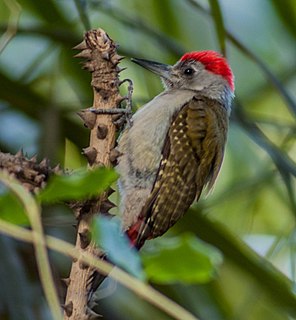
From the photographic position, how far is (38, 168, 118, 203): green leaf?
0.87m

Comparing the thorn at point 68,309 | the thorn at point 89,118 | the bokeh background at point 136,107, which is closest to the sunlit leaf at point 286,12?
the bokeh background at point 136,107

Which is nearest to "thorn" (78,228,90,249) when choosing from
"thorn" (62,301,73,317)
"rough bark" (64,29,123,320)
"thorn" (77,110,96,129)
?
"rough bark" (64,29,123,320)

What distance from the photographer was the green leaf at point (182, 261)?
0.83 metres

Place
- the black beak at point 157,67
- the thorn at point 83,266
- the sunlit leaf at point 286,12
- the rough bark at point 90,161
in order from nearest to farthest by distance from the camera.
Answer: the rough bark at point 90,161, the thorn at point 83,266, the black beak at point 157,67, the sunlit leaf at point 286,12

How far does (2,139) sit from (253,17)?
6.82 ft

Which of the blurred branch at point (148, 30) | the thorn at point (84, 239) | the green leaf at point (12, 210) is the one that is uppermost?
the blurred branch at point (148, 30)

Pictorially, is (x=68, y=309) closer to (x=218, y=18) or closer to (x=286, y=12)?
(x=218, y=18)

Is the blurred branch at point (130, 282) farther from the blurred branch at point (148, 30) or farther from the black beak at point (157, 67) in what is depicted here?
the black beak at point (157, 67)

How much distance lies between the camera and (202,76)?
3664 mm

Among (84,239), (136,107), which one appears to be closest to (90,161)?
(84,239)

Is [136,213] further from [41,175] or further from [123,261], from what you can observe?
[123,261]

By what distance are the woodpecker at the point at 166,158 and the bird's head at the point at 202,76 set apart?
0.60 feet

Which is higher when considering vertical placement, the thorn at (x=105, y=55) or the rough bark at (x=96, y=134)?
the thorn at (x=105, y=55)

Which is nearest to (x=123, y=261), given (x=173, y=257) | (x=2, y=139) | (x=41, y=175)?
(x=173, y=257)
